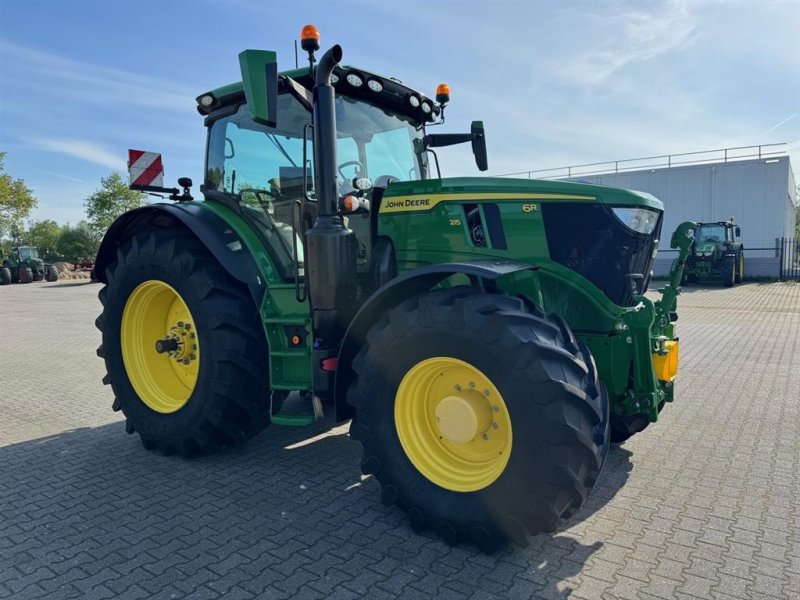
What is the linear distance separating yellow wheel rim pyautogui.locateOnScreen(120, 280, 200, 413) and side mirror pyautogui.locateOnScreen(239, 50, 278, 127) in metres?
1.83

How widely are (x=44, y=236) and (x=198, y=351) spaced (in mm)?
81145

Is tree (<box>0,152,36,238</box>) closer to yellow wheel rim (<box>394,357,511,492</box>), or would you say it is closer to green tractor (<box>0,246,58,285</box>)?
green tractor (<box>0,246,58,285</box>)

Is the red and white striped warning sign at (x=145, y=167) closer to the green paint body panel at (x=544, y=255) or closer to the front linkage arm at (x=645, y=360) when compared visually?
the green paint body panel at (x=544, y=255)

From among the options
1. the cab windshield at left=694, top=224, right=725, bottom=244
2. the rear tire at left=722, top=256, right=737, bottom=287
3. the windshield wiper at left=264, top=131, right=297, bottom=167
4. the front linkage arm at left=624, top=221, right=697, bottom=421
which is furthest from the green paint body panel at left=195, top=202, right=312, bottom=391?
the cab windshield at left=694, top=224, right=725, bottom=244

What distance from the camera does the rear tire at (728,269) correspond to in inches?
766

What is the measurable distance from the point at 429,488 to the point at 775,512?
200 cm

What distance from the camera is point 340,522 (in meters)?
3.20

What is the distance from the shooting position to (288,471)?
396 cm

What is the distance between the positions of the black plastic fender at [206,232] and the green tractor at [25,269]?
31.6 metres

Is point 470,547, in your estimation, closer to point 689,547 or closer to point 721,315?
point 689,547

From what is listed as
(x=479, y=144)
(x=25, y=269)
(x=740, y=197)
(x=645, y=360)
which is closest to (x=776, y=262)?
(x=740, y=197)

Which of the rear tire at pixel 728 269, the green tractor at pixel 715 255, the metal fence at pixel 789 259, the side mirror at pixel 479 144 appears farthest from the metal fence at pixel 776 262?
the side mirror at pixel 479 144

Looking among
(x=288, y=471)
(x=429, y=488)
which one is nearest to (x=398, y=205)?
(x=429, y=488)

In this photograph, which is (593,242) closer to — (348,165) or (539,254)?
(539,254)
